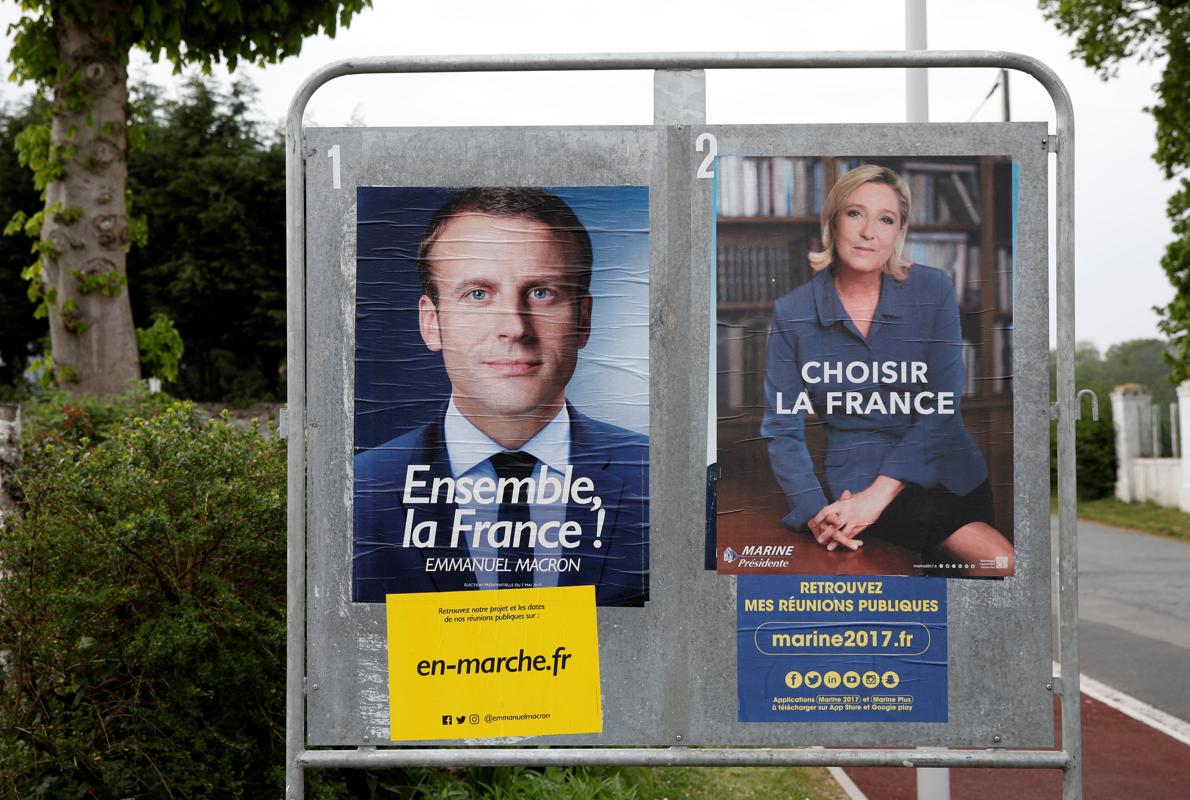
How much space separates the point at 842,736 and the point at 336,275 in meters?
2.06

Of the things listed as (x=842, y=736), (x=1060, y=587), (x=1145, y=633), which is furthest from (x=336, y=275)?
(x=1145, y=633)

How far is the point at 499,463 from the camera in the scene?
11.4ft

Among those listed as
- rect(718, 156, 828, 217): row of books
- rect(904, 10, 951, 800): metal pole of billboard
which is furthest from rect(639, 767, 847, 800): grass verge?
rect(718, 156, 828, 217): row of books

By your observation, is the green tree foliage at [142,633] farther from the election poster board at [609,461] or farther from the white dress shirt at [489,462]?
the white dress shirt at [489,462]

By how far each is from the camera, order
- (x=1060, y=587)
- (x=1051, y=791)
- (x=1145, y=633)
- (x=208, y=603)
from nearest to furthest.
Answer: (x=1060, y=587)
(x=208, y=603)
(x=1051, y=791)
(x=1145, y=633)

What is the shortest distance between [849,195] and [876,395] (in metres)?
0.60

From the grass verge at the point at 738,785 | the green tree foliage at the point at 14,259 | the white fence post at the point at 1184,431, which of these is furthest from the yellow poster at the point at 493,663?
the green tree foliage at the point at 14,259

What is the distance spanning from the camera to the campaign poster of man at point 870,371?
3.44m

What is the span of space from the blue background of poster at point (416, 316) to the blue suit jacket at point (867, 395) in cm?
42

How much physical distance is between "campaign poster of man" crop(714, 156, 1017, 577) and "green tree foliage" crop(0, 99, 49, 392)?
39.8 meters

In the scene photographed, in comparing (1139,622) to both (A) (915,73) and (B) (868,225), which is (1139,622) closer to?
(A) (915,73)

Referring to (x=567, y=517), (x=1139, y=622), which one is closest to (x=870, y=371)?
(x=567, y=517)

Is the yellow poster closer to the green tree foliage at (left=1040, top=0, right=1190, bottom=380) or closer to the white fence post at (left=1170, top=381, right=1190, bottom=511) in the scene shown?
the green tree foliage at (left=1040, top=0, right=1190, bottom=380)

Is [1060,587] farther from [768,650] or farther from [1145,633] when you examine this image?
[1145,633]
